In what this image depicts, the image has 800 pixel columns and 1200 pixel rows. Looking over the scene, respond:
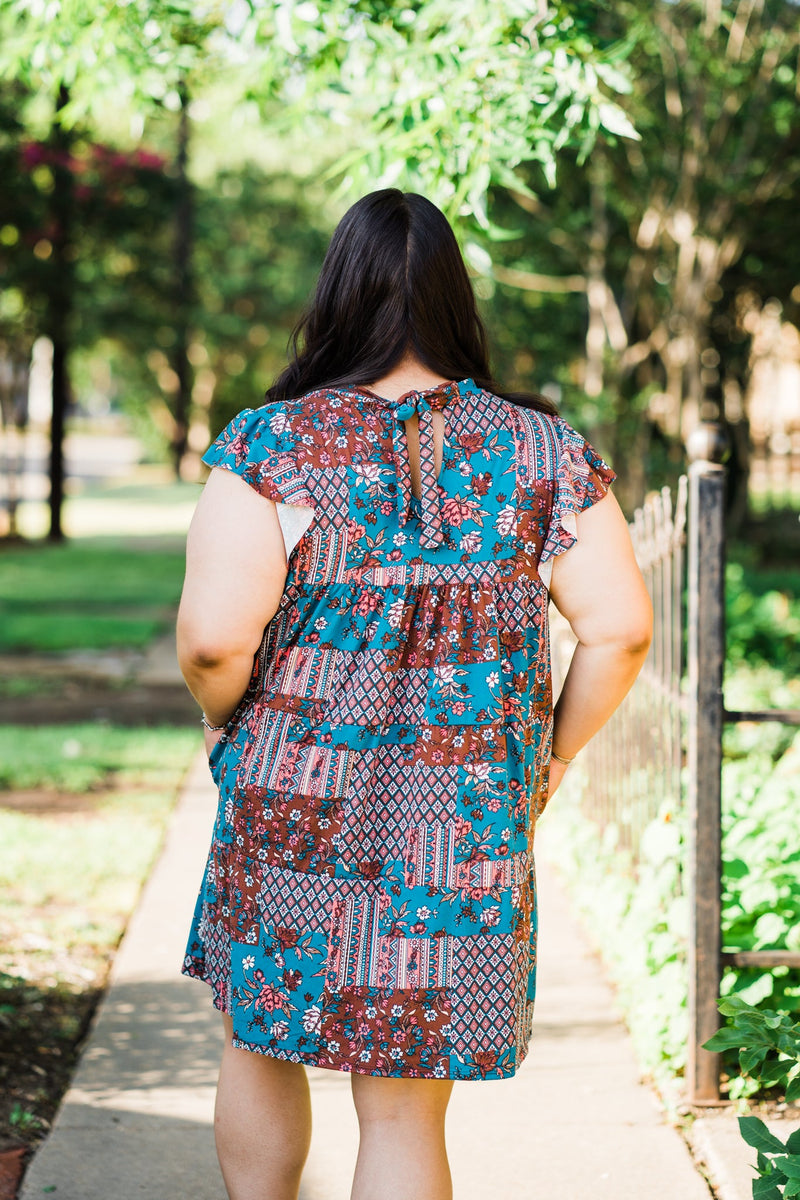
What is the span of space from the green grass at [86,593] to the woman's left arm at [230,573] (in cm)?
871

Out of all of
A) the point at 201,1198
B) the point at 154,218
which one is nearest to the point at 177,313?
the point at 154,218

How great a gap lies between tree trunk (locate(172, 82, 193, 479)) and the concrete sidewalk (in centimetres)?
2012

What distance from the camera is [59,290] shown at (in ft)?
55.5

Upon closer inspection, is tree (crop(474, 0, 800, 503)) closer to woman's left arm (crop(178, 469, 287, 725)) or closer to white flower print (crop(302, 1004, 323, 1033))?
woman's left arm (crop(178, 469, 287, 725))

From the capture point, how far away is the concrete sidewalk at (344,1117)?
9.37ft

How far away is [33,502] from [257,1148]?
2646cm

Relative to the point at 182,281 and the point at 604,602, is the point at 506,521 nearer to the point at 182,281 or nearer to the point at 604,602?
the point at 604,602

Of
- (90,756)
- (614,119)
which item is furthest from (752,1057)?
(90,756)

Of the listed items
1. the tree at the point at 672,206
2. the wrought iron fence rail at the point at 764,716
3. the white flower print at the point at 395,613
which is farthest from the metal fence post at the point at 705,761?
the tree at the point at 672,206

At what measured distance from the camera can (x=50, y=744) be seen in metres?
7.21

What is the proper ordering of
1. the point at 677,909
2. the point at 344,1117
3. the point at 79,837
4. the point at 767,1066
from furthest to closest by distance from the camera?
the point at 79,837 → the point at 677,909 → the point at 344,1117 → the point at 767,1066

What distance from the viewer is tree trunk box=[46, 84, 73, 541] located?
1630cm

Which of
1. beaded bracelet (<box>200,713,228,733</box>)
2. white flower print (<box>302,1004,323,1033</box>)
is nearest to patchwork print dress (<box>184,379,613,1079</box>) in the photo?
white flower print (<box>302,1004,323,1033</box>)

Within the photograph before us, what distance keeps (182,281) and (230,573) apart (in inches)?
1048
